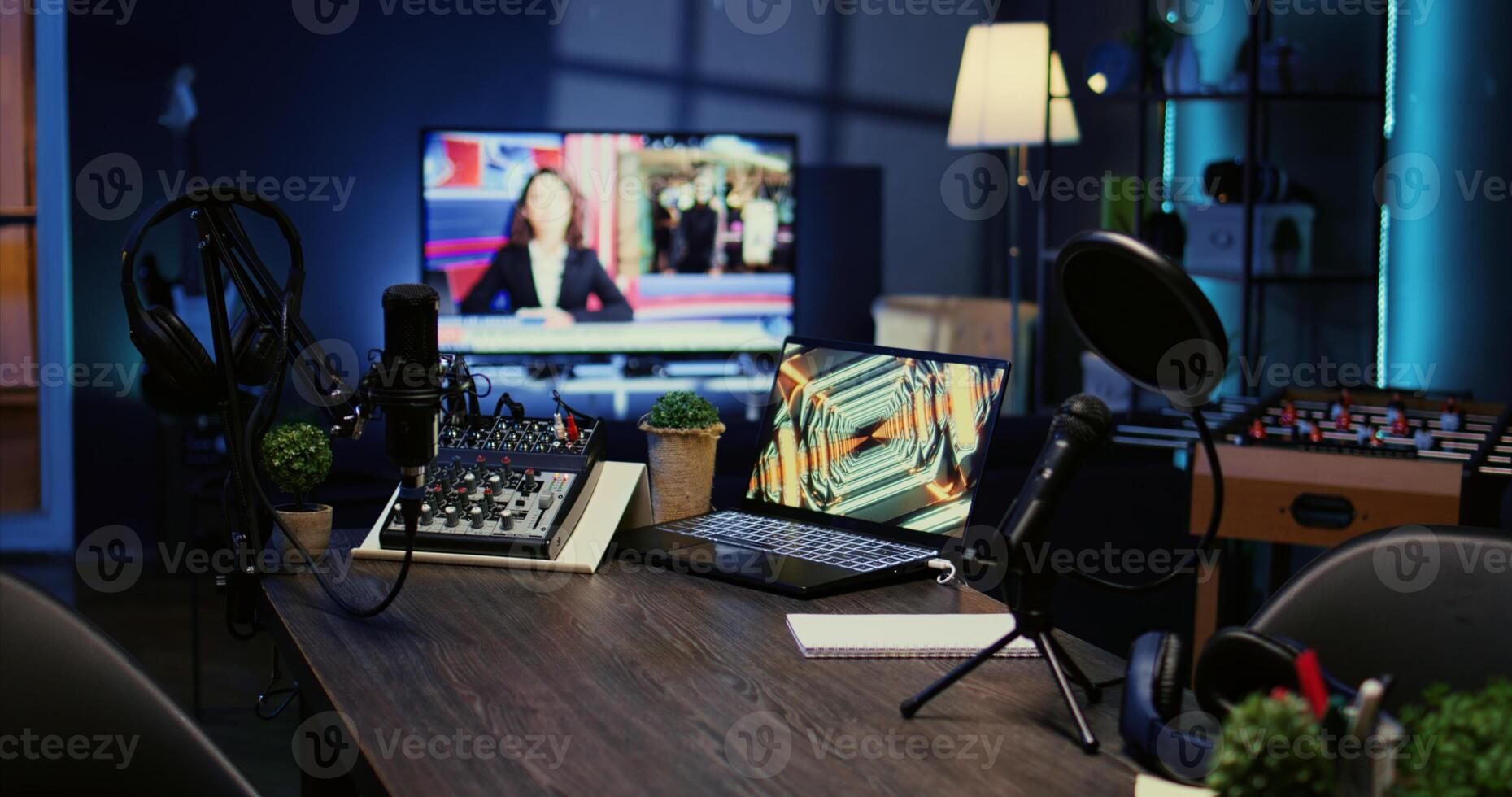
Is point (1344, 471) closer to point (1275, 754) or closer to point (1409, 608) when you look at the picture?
point (1409, 608)

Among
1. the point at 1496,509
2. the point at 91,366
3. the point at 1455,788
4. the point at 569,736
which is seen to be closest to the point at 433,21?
the point at 91,366

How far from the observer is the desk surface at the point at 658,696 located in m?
1.13

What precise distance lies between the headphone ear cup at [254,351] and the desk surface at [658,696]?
0.26 m

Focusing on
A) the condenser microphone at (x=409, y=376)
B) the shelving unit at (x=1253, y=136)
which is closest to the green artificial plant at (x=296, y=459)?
the condenser microphone at (x=409, y=376)

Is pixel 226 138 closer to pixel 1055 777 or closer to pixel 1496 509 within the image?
pixel 1496 509

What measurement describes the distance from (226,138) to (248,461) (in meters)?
4.13

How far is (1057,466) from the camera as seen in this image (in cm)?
127

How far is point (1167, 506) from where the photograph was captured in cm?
289

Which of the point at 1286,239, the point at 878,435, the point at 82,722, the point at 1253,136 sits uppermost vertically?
the point at 1253,136

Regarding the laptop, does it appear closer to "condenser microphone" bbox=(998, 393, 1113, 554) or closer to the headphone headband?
"condenser microphone" bbox=(998, 393, 1113, 554)

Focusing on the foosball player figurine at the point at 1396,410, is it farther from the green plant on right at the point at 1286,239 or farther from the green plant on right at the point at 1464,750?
the green plant on right at the point at 1464,750

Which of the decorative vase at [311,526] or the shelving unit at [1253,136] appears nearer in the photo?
the decorative vase at [311,526]

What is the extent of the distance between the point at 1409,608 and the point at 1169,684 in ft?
1.51

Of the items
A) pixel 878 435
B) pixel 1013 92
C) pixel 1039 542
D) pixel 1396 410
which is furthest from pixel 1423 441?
pixel 1013 92
